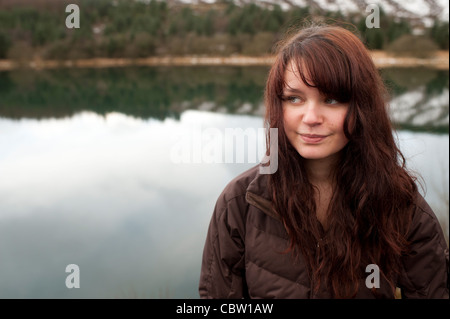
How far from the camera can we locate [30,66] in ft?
154

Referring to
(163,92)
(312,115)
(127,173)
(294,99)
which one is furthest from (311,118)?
(163,92)

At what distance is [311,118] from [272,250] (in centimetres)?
52

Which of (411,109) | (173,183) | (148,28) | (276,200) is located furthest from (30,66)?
(276,200)

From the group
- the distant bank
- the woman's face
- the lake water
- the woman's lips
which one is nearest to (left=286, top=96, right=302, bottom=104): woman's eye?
the woman's face

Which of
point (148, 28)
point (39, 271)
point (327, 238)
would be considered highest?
point (148, 28)

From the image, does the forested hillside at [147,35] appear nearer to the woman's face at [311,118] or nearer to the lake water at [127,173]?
the lake water at [127,173]

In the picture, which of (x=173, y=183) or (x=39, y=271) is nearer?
(x=39, y=271)

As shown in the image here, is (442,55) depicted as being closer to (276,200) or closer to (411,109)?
(411,109)

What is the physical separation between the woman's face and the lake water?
1.47 feet

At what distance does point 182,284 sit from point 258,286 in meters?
7.99

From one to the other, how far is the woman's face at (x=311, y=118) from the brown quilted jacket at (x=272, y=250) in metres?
0.23

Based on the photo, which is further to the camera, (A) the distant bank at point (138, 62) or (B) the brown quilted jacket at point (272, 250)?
(A) the distant bank at point (138, 62)

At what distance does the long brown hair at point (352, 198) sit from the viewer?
146 centimetres

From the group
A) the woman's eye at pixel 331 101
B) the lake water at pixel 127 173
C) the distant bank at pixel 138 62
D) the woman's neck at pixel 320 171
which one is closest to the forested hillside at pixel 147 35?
the distant bank at pixel 138 62
